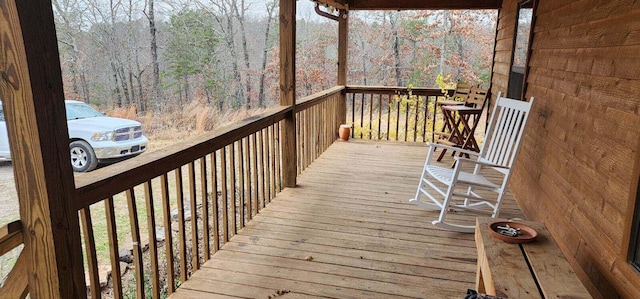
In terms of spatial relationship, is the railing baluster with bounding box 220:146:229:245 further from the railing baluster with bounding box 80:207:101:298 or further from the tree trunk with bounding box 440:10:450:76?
the tree trunk with bounding box 440:10:450:76

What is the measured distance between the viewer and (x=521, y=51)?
4.15m

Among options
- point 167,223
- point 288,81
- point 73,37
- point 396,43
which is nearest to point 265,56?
point 396,43

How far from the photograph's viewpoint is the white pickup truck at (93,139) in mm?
2193

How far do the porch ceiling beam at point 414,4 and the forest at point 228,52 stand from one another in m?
2.64

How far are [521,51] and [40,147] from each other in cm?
418

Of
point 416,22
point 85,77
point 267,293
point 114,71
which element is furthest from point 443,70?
point 267,293

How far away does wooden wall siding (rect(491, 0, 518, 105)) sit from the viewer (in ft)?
15.5

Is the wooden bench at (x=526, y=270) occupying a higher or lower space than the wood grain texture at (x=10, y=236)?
lower

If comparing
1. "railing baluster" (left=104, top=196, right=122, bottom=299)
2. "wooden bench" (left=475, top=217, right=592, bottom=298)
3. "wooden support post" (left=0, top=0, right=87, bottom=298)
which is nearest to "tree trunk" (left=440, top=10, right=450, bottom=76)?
"wooden bench" (left=475, top=217, right=592, bottom=298)

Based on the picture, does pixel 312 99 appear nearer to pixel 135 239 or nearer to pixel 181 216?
pixel 181 216

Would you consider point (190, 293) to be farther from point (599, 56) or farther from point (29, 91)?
point (599, 56)

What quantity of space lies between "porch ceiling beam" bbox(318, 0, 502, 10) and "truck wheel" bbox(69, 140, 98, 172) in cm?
400

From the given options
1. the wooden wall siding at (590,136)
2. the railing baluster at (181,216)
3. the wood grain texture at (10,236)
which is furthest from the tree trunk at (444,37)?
the wood grain texture at (10,236)

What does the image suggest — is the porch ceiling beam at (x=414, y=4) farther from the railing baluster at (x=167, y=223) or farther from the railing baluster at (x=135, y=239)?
the railing baluster at (x=135, y=239)
